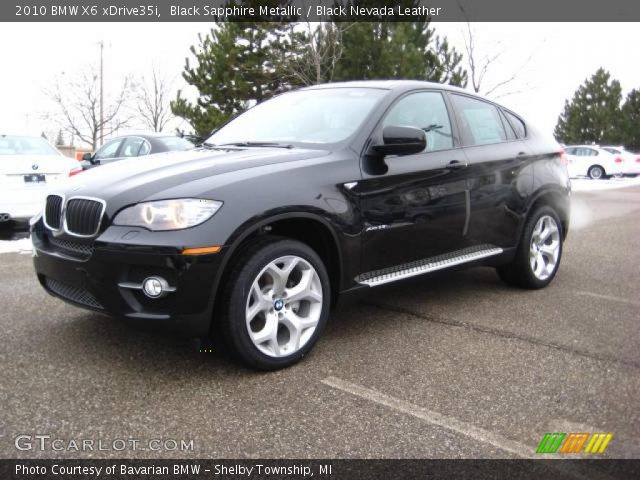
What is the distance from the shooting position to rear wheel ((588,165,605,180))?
86.2ft

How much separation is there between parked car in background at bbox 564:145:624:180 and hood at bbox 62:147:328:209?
82.0ft

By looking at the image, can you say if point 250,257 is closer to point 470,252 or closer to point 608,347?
point 470,252

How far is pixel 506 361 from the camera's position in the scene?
341 centimetres

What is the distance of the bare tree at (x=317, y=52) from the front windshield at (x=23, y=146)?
1055 centimetres

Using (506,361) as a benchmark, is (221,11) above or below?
above

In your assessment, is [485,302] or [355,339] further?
[485,302]

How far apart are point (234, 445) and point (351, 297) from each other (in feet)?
4.33

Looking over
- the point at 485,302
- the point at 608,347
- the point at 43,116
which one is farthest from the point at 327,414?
the point at 43,116


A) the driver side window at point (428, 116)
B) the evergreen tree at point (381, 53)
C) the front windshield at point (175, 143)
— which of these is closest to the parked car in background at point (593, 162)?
the evergreen tree at point (381, 53)

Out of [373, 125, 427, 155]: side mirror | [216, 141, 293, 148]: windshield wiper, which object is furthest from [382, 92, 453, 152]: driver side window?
[216, 141, 293, 148]: windshield wiper

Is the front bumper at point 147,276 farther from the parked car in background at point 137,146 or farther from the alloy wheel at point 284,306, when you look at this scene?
the parked car in background at point 137,146

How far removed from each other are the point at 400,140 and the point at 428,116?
0.79m

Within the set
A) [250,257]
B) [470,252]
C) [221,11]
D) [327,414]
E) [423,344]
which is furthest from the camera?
[221,11]

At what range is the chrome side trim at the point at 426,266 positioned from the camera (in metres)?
3.62
